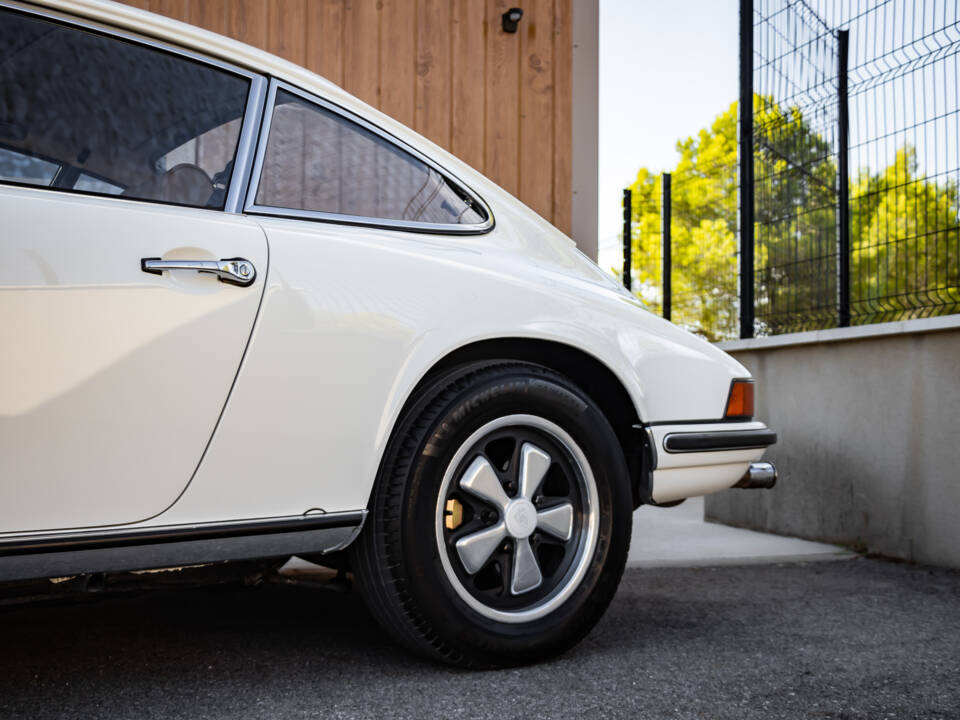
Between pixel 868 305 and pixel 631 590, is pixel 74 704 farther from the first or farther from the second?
pixel 868 305

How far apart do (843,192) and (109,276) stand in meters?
4.27

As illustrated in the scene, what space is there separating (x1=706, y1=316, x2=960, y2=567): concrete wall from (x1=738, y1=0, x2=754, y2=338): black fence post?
292 millimetres

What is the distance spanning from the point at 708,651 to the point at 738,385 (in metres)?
0.81

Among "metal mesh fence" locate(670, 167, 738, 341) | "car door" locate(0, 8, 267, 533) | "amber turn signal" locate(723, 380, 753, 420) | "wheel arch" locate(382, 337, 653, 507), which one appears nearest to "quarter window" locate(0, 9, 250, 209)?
"car door" locate(0, 8, 267, 533)

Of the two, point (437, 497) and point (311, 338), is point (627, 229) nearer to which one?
point (437, 497)

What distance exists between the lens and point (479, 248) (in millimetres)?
2564

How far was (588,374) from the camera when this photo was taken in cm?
267

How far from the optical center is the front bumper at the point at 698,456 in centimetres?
265

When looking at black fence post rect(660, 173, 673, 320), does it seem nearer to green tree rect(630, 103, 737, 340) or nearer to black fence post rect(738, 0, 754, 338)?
black fence post rect(738, 0, 754, 338)

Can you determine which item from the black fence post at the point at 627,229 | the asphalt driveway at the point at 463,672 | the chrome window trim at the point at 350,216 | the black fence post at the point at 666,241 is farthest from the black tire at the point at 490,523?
the black fence post at the point at 627,229

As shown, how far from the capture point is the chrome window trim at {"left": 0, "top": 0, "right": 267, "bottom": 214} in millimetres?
2045

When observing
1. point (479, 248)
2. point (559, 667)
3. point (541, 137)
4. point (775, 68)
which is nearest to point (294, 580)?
point (559, 667)

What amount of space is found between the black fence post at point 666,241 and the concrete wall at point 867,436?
1953 millimetres

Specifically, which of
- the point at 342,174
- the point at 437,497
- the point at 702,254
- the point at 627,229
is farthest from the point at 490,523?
the point at 702,254
